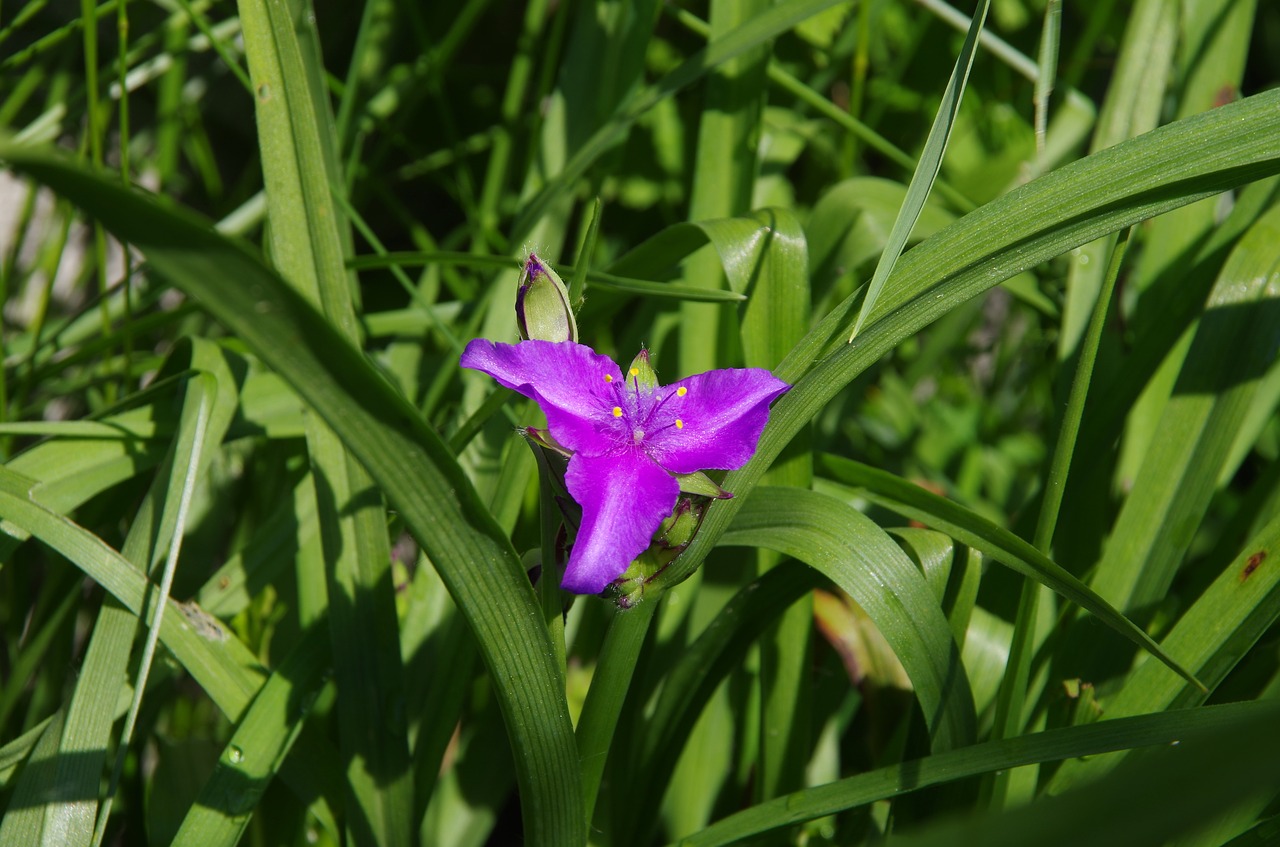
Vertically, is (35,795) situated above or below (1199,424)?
below

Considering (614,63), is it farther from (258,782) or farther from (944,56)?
(258,782)

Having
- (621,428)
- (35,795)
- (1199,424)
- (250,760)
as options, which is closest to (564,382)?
(621,428)

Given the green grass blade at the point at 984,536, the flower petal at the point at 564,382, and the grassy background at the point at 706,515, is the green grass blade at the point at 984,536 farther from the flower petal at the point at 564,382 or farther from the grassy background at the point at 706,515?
the flower petal at the point at 564,382

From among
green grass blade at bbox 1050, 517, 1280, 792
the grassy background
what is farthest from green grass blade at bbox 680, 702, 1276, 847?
green grass blade at bbox 1050, 517, 1280, 792

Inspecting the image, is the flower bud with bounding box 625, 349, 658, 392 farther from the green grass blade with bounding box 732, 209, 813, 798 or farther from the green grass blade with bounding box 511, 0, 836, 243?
the green grass blade with bounding box 511, 0, 836, 243

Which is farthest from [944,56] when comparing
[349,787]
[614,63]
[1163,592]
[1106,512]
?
[349,787]

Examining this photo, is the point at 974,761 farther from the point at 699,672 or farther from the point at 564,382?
the point at 564,382
